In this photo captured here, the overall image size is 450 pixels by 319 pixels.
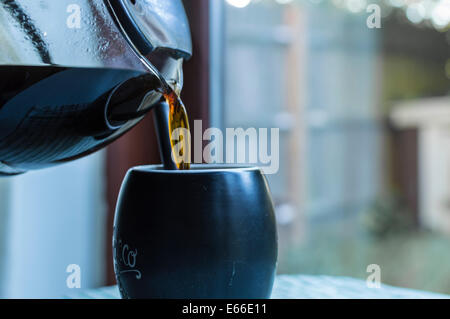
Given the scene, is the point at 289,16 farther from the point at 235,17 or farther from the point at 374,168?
the point at 374,168

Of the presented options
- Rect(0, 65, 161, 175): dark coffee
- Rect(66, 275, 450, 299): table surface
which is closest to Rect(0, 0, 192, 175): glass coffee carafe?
Rect(0, 65, 161, 175): dark coffee

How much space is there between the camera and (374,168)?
1.96 m

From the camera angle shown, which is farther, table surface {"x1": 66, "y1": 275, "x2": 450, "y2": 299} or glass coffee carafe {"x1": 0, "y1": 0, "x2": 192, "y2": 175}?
table surface {"x1": 66, "y1": 275, "x2": 450, "y2": 299}

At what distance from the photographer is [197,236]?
1.40 feet

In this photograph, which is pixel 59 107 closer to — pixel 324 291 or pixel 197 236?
pixel 197 236

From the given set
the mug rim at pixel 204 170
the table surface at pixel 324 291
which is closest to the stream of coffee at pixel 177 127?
the mug rim at pixel 204 170

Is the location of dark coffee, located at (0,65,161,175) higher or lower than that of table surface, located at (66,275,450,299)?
higher

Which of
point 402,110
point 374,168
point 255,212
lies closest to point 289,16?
point 402,110

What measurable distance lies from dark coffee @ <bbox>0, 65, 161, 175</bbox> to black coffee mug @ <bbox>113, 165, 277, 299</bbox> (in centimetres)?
6

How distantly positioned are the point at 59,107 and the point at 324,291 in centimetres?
36

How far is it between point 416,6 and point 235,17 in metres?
0.58

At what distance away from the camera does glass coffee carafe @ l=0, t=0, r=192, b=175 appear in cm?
41

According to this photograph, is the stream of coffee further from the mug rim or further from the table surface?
the table surface

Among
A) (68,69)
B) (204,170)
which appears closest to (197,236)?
(204,170)
